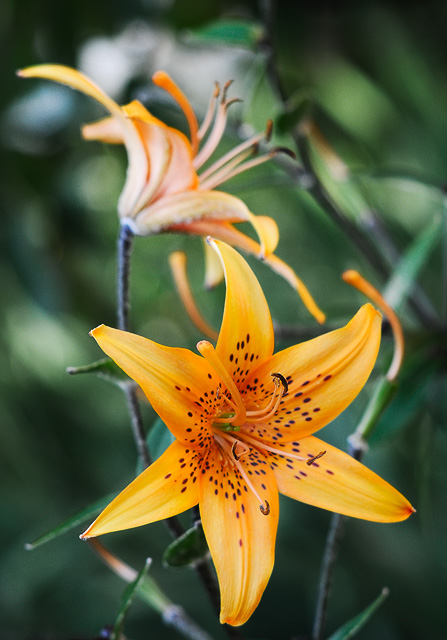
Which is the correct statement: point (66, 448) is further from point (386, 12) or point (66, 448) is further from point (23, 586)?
point (386, 12)

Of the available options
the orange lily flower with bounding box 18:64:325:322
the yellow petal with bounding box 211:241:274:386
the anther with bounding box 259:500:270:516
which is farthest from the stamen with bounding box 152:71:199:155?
the anther with bounding box 259:500:270:516

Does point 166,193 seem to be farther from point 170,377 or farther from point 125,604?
point 125,604

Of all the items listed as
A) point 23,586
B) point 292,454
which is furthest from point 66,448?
point 292,454

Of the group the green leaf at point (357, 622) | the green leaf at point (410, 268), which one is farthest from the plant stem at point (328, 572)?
the green leaf at point (410, 268)

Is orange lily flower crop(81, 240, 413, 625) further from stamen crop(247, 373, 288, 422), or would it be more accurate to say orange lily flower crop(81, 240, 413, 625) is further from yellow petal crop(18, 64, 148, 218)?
yellow petal crop(18, 64, 148, 218)

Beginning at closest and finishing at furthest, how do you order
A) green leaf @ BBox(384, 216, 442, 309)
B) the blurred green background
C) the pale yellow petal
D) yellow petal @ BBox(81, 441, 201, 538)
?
1. yellow petal @ BBox(81, 441, 201, 538)
2. the pale yellow petal
3. green leaf @ BBox(384, 216, 442, 309)
4. the blurred green background

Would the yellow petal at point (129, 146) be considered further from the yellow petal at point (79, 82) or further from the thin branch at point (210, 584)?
the thin branch at point (210, 584)

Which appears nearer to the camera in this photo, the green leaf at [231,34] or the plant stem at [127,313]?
the plant stem at [127,313]

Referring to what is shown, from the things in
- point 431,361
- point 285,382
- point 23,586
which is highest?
point 285,382
